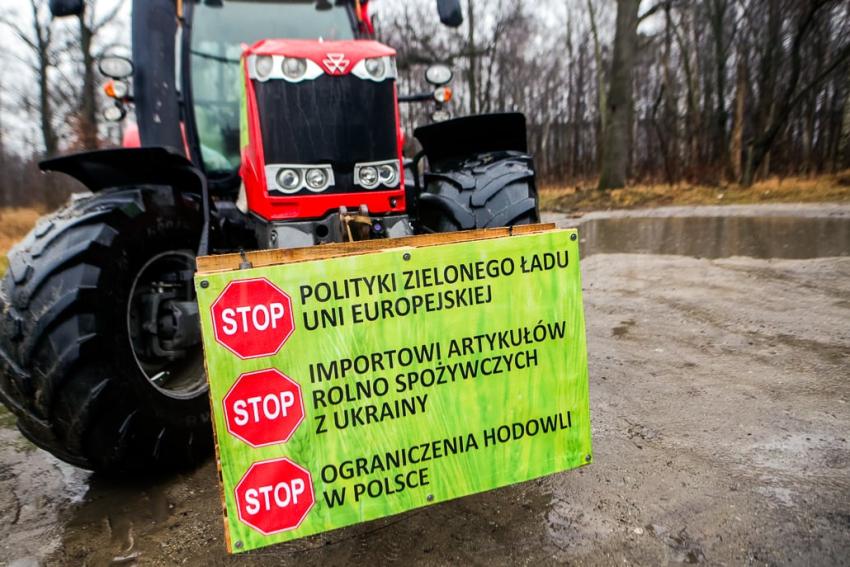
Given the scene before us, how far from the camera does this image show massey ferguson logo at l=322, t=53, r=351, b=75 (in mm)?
2578

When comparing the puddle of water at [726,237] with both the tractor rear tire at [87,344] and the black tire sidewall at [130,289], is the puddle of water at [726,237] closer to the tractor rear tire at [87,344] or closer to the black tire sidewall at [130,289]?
the black tire sidewall at [130,289]

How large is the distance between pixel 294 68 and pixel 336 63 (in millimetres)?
193

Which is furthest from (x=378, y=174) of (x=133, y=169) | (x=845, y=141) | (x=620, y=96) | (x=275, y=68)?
(x=845, y=141)

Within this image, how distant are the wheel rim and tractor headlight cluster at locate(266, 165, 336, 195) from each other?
0.51m

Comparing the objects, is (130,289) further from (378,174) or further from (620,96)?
(620,96)

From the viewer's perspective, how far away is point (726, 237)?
7867mm

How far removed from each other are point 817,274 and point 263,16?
5.25 m

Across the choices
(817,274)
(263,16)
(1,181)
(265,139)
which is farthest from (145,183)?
(1,181)

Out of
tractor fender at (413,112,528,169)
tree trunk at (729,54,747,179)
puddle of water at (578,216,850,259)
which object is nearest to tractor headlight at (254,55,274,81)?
tractor fender at (413,112,528,169)

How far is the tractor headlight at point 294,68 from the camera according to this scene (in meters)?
2.53

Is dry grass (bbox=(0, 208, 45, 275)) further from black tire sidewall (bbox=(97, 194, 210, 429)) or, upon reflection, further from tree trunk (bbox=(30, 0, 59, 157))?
black tire sidewall (bbox=(97, 194, 210, 429))

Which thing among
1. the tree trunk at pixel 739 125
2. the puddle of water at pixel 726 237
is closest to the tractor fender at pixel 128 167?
the puddle of water at pixel 726 237

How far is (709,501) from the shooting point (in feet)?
6.69

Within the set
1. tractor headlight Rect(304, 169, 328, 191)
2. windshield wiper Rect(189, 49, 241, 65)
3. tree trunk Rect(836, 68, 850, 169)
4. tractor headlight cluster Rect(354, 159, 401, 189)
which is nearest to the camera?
tractor headlight Rect(304, 169, 328, 191)
